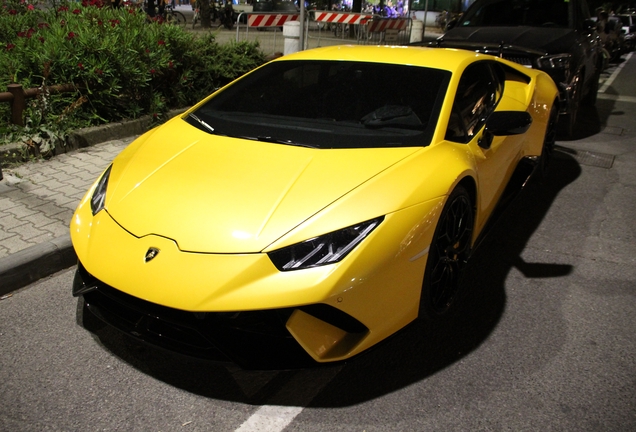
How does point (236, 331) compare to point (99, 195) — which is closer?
point (236, 331)

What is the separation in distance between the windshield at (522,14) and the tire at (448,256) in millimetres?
5556

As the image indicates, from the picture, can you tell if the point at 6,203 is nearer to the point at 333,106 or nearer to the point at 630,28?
the point at 333,106

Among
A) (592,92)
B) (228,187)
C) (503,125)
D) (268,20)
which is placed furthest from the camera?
(268,20)

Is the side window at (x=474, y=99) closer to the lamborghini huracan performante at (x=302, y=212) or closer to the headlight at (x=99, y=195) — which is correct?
the lamborghini huracan performante at (x=302, y=212)

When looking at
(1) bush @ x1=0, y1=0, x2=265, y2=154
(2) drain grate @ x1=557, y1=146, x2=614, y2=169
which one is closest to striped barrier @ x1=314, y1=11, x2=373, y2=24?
(1) bush @ x1=0, y1=0, x2=265, y2=154

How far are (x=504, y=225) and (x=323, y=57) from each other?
1.99 metres

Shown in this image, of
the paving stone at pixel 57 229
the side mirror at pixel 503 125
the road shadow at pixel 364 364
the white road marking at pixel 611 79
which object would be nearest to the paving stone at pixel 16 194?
the paving stone at pixel 57 229

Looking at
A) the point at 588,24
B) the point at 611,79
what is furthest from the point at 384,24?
the point at 588,24

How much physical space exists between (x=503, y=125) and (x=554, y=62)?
11.9ft

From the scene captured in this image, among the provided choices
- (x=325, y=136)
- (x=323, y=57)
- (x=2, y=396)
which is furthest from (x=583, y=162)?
(x=2, y=396)

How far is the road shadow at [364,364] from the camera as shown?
251 cm

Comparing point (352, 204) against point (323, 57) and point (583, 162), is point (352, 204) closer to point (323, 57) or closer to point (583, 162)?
point (323, 57)

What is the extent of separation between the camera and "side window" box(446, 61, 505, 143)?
326 cm

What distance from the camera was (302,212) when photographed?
2.43m
